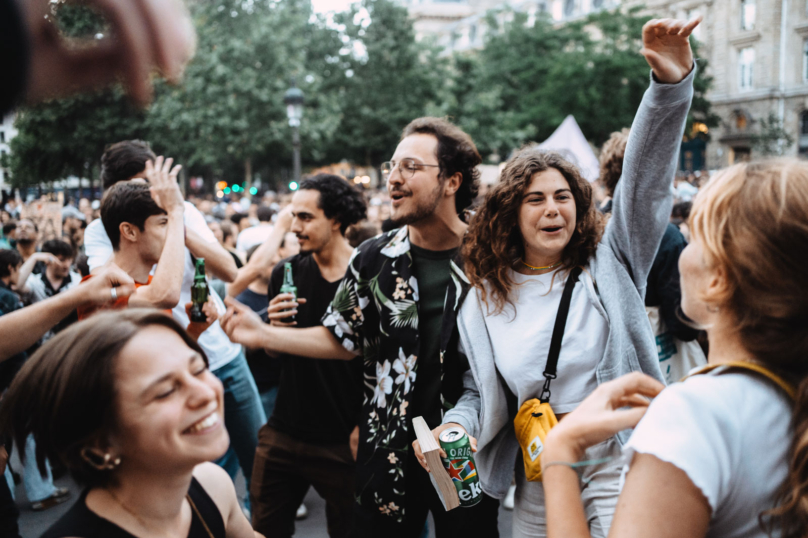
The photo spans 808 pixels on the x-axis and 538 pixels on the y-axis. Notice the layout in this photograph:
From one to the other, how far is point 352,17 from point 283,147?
10.3 metres

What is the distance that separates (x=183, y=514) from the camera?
1.73m

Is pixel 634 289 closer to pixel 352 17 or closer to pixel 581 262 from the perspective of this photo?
pixel 581 262

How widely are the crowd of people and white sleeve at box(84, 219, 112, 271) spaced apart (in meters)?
0.02

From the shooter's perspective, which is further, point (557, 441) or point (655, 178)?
point (655, 178)

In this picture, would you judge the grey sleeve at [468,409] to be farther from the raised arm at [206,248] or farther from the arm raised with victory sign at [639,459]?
the raised arm at [206,248]

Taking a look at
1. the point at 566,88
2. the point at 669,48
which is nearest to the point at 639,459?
the point at 669,48

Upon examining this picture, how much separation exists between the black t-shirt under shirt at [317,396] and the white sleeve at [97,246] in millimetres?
1103

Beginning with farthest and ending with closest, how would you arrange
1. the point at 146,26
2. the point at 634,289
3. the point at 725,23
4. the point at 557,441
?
the point at 725,23 → the point at 634,289 → the point at 557,441 → the point at 146,26

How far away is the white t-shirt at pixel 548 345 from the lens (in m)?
2.35

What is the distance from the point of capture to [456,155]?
3.25 meters

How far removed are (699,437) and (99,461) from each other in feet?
4.37

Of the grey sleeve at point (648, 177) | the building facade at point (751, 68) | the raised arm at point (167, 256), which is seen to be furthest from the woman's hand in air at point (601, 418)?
the building facade at point (751, 68)

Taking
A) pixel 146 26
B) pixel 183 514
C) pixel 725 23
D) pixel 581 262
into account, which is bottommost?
pixel 183 514

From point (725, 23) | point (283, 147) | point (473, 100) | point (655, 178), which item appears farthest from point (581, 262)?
point (725, 23)
